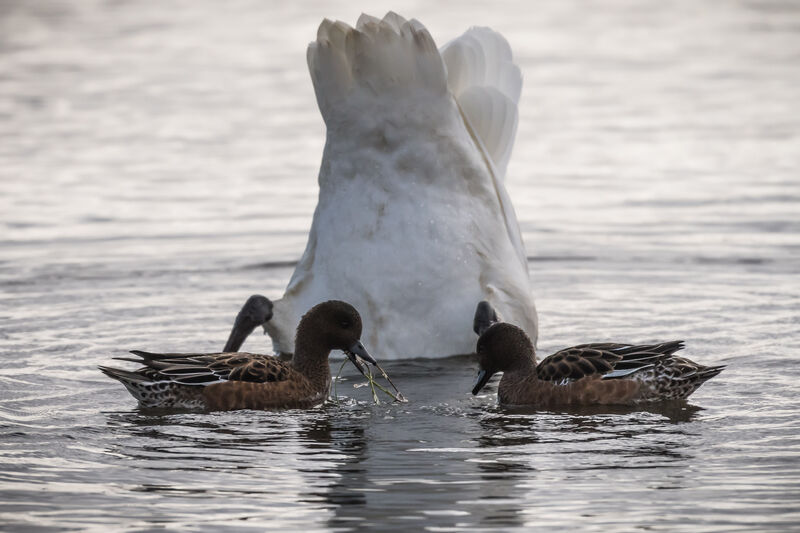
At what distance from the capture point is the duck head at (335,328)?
910 cm

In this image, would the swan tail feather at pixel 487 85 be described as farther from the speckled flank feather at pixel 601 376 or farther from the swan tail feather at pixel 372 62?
the speckled flank feather at pixel 601 376

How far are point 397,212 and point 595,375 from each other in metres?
1.84

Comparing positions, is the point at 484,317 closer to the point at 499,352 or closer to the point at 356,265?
the point at 499,352

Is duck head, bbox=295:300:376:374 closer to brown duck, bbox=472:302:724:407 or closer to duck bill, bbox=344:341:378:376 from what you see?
duck bill, bbox=344:341:378:376

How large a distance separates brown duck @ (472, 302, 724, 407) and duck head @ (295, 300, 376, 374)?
735mm

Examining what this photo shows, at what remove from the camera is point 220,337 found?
34.4 feet

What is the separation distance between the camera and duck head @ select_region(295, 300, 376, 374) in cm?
910

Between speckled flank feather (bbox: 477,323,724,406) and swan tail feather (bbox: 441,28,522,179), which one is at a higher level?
swan tail feather (bbox: 441,28,522,179)

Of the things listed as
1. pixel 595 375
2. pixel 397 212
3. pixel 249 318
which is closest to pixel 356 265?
pixel 397 212

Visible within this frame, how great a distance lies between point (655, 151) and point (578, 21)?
335 inches

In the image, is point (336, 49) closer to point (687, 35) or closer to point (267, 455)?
point (267, 455)

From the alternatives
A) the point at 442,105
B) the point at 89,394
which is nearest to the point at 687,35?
the point at 442,105

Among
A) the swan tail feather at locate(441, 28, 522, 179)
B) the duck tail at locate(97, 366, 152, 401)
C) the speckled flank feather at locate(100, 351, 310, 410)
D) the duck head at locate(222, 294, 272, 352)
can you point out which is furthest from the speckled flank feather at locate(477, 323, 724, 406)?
the swan tail feather at locate(441, 28, 522, 179)

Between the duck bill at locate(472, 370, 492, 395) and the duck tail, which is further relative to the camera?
the duck bill at locate(472, 370, 492, 395)
